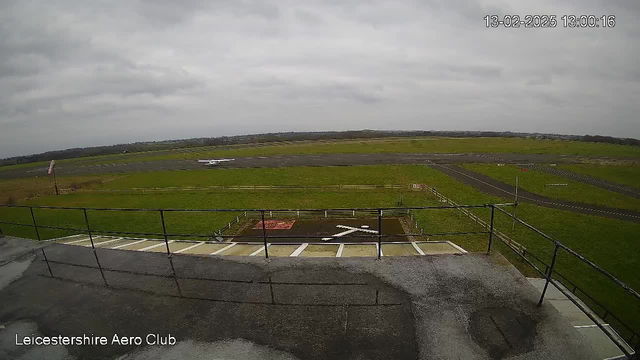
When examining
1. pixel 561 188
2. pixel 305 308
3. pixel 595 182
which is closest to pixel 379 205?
pixel 561 188

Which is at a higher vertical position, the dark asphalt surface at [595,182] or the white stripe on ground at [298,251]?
the white stripe on ground at [298,251]

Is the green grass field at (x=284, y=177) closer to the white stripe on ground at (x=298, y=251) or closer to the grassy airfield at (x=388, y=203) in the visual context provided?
Result: the grassy airfield at (x=388, y=203)

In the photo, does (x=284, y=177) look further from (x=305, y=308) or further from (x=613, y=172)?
(x=613, y=172)

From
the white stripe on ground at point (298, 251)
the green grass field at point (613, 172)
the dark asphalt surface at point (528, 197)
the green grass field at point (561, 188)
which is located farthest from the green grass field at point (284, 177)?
the white stripe on ground at point (298, 251)

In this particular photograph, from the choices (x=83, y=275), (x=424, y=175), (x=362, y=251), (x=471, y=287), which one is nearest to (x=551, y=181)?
(x=424, y=175)

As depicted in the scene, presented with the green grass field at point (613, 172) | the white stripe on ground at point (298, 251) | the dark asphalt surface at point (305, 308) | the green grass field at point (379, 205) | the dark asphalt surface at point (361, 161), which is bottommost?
the green grass field at point (379, 205)

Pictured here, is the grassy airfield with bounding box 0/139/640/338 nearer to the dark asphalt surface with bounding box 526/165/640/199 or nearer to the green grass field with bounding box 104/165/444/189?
the green grass field with bounding box 104/165/444/189

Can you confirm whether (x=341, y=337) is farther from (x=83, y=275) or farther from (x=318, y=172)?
(x=318, y=172)
